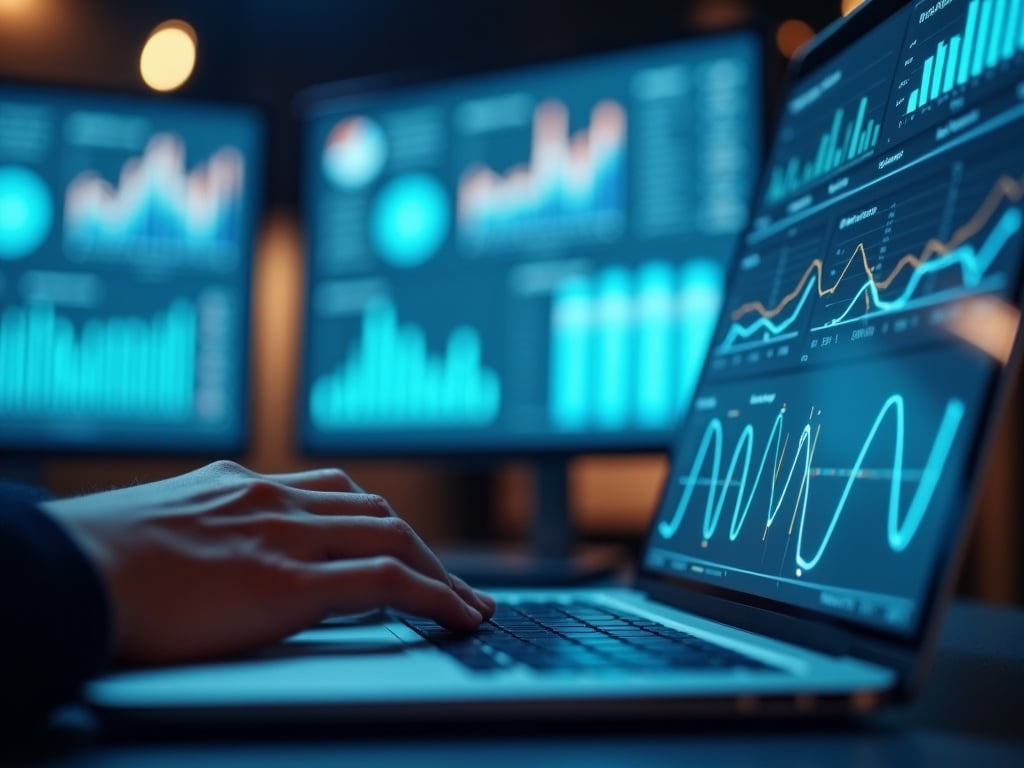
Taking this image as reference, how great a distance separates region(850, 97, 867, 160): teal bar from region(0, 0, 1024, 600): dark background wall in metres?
1.10

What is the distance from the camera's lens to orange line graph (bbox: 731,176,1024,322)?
0.45m

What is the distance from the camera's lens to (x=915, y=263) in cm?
51

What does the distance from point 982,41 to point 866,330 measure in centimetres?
15

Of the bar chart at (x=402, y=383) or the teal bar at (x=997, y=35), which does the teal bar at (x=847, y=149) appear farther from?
the bar chart at (x=402, y=383)

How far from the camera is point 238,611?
0.44 metres

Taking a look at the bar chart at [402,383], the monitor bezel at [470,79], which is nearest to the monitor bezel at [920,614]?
the monitor bezel at [470,79]

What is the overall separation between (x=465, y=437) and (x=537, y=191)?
0.29 m

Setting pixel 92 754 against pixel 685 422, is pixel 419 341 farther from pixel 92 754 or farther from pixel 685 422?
pixel 92 754

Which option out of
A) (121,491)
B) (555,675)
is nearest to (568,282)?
(121,491)

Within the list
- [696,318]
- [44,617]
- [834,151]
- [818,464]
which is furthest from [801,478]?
[696,318]

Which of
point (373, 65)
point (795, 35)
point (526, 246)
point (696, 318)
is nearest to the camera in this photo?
point (696, 318)

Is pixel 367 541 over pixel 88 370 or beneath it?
beneath

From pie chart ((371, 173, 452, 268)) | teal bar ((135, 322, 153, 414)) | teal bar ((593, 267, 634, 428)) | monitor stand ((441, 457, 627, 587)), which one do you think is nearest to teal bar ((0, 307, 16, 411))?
teal bar ((135, 322, 153, 414))

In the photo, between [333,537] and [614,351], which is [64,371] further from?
[333,537]
